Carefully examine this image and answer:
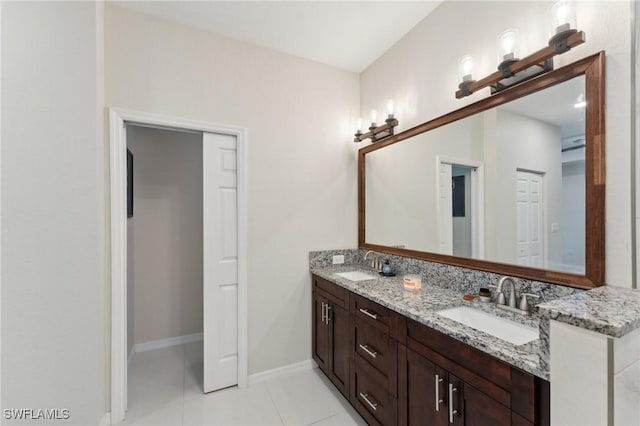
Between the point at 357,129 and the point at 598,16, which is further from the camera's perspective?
the point at 357,129

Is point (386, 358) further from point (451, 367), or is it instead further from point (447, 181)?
point (447, 181)

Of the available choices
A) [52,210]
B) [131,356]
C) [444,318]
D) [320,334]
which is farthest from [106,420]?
[444,318]

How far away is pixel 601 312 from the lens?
0.74 m

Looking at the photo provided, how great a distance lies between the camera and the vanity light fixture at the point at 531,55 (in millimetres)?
1165

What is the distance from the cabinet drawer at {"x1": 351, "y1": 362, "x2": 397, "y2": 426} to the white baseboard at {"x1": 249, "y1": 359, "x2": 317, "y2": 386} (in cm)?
72

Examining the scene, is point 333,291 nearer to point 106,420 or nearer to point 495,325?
point 495,325

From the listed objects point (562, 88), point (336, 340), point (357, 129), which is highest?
point (357, 129)

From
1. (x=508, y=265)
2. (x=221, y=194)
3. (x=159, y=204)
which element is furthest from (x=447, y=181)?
(x=159, y=204)

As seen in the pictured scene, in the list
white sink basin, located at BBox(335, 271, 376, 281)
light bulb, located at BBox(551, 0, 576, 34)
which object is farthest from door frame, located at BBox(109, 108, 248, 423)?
light bulb, located at BBox(551, 0, 576, 34)

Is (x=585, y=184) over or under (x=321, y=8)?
under

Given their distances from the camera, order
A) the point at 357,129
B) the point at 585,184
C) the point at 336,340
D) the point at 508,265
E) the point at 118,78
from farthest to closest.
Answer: the point at 357,129 → the point at 336,340 → the point at 118,78 → the point at 508,265 → the point at 585,184

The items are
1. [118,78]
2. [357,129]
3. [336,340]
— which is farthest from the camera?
[357,129]

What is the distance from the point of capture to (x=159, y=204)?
297 cm

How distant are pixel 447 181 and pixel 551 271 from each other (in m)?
0.84
